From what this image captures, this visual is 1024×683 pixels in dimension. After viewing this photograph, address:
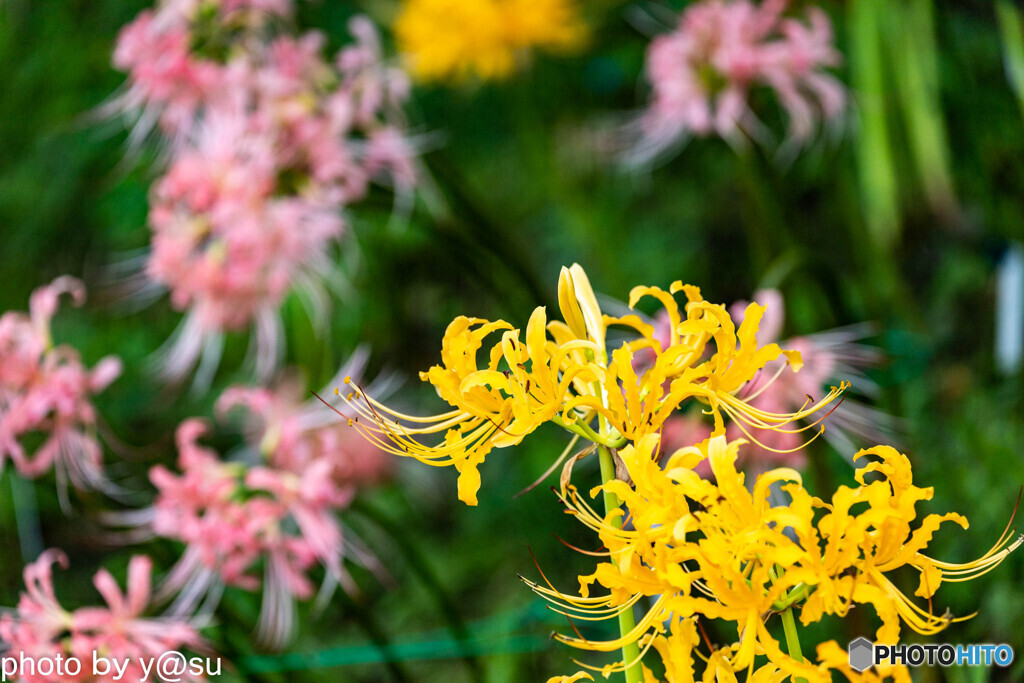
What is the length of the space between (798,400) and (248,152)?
418mm

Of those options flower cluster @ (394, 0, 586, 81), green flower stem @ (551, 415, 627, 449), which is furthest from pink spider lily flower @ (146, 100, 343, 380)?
green flower stem @ (551, 415, 627, 449)

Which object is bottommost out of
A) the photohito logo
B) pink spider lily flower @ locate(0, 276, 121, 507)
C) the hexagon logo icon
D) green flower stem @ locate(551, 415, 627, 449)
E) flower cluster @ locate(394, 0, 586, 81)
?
the photohito logo

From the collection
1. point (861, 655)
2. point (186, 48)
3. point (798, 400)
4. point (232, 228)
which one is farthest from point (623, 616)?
point (186, 48)

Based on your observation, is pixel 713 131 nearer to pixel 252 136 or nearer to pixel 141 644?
pixel 252 136

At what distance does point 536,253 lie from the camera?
859mm

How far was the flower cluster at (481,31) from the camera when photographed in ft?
2.55

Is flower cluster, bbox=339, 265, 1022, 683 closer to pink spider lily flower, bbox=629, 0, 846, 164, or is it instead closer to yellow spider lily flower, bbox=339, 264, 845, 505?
yellow spider lily flower, bbox=339, 264, 845, 505

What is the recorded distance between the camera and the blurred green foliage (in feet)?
1.97

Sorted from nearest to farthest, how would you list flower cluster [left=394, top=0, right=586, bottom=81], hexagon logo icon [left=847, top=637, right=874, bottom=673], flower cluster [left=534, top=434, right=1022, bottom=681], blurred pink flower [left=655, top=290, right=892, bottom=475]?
flower cluster [left=534, top=434, right=1022, bottom=681] < hexagon logo icon [left=847, top=637, right=874, bottom=673] < blurred pink flower [left=655, top=290, right=892, bottom=475] < flower cluster [left=394, top=0, right=586, bottom=81]

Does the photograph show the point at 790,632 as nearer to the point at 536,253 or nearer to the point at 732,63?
the point at 732,63

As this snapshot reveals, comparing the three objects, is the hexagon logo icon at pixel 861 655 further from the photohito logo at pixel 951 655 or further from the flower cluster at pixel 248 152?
the flower cluster at pixel 248 152

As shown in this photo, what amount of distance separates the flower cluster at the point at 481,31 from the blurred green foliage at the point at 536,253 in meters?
0.06

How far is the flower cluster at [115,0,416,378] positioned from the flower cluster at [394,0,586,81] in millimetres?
137

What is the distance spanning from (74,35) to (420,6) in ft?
1.26
